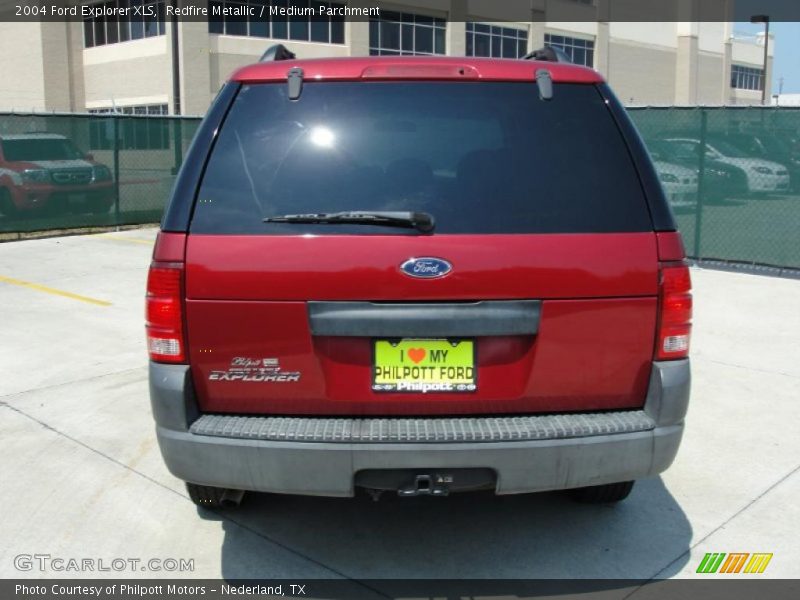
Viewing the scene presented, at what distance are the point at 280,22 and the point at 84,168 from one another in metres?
19.5

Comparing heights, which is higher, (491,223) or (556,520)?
(491,223)

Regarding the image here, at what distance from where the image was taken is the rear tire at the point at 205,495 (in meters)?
3.89

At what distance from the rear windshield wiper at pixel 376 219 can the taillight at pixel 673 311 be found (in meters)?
0.90

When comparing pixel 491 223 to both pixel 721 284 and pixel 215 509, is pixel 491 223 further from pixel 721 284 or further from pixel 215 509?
pixel 721 284

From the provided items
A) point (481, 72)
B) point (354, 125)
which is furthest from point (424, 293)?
point (481, 72)

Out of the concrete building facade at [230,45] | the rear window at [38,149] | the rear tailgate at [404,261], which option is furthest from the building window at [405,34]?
the rear tailgate at [404,261]

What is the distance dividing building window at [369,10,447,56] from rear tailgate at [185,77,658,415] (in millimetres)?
33415

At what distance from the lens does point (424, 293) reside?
3062 mm

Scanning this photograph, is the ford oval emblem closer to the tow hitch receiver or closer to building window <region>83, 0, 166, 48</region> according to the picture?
the tow hitch receiver

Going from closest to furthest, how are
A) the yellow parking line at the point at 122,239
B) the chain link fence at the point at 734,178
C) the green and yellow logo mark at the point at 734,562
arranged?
1. the green and yellow logo mark at the point at 734,562
2. the chain link fence at the point at 734,178
3. the yellow parking line at the point at 122,239

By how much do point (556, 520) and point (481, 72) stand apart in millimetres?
2096

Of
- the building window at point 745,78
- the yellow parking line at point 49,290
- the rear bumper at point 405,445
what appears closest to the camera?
the rear bumper at point 405,445

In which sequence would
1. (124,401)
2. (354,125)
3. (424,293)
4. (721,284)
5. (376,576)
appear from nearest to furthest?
(424,293), (354,125), (376,576), (124,401), (721,284)

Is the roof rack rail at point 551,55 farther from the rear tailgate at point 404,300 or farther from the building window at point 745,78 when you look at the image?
the building window at point 745,78
